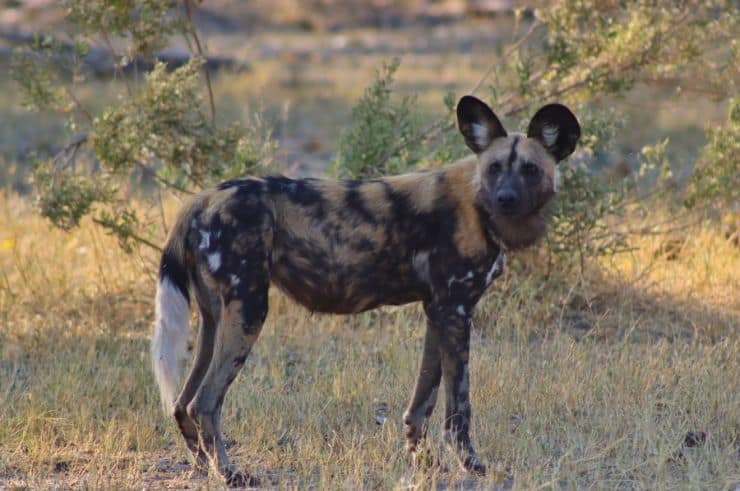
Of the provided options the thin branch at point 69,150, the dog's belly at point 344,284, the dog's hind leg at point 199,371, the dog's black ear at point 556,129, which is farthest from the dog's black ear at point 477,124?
the thin branch at point 69,150

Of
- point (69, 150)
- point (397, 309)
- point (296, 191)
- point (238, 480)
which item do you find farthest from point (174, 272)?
point (69, 150)

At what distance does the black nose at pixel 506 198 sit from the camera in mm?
3605

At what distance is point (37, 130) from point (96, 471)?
24.5 feet

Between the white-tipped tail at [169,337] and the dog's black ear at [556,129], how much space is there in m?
1.28

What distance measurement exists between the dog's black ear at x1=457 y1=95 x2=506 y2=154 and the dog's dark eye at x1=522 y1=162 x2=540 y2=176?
16 centimetres

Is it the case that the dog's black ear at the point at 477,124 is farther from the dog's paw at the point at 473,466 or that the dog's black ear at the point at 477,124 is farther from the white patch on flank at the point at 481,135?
the dog's paw at the point at 473,466

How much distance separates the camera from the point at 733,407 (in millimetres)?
4188

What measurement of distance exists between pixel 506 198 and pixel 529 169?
166 mm

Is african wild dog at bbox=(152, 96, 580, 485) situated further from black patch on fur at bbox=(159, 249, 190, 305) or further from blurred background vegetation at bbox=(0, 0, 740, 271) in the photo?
blurred background vegetation at bbox=(0, 0, 740, 271)

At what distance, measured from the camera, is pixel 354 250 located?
12.2 ft

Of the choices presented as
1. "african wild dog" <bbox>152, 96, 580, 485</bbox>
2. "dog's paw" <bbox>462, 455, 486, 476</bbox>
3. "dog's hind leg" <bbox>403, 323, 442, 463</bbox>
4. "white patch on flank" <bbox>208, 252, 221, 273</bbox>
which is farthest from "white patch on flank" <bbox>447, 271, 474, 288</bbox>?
"white patch on flank" <bbox>208, 252, 221, 273</bbox>

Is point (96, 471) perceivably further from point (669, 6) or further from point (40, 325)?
point (669, 6)

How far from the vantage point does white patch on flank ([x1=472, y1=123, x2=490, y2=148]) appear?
3.79 m

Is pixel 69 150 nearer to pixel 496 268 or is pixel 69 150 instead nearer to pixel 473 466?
pixel 496 268
